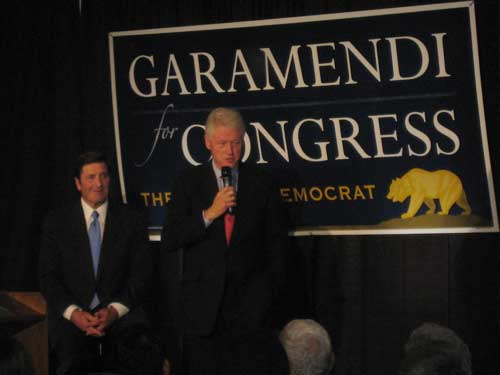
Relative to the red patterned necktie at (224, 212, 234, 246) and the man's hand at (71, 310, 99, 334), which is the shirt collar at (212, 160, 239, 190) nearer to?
the red patterned necktie at (224, 212, 234, 246)

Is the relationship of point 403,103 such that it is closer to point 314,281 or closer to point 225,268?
point 314,281

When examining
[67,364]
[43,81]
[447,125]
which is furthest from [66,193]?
[447,125]

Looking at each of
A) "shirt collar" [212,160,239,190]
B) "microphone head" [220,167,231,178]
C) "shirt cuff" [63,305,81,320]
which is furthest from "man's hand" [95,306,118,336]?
"microphone head" [220,167,231,178]

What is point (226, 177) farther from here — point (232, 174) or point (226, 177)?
point (232, 174)

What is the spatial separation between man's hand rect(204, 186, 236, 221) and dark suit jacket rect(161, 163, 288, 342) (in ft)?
0.32

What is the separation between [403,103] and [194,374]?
1871 mm

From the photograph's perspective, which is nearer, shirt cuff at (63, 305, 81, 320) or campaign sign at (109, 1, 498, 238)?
shirt cuff at (63, 305, 81, 320)

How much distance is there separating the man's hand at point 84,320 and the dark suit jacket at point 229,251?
0.47 m

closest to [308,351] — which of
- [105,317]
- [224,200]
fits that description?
[224,200]

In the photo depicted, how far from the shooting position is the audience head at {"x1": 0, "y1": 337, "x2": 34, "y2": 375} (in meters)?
1.65

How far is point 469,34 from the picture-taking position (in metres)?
4.22

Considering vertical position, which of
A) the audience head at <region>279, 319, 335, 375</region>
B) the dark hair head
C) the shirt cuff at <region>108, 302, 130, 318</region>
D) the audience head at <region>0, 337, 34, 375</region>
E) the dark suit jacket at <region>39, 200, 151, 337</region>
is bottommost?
the audience head at <region>279, 319, 335, 375</region>

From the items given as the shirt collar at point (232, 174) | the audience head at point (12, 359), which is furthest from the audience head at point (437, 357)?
the shirt collar at point (232, 174)

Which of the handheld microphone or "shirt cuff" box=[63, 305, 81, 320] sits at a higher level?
the handheld microphone
